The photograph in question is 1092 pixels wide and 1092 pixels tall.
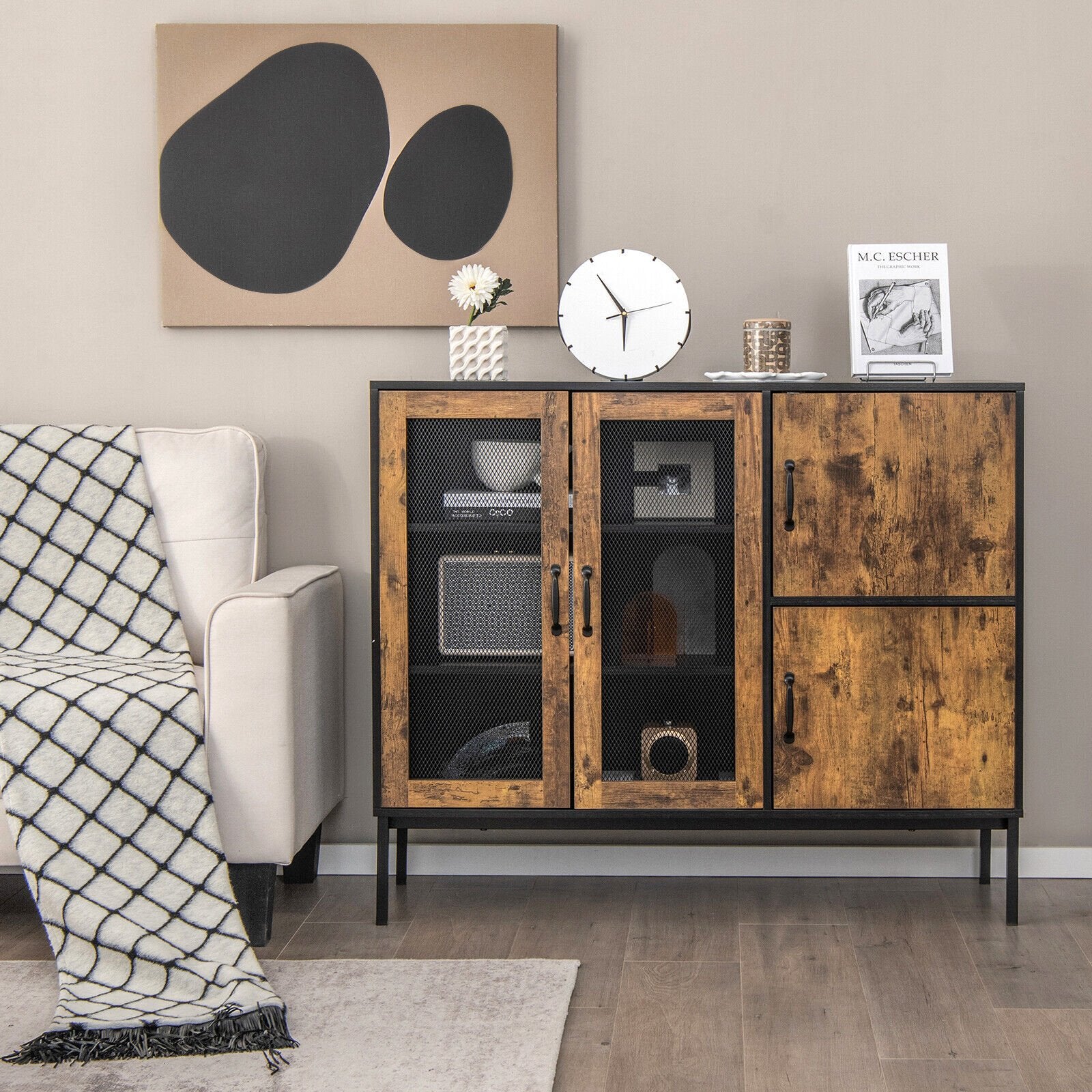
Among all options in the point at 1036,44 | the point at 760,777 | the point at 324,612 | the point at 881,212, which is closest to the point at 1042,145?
the point at 1036,44

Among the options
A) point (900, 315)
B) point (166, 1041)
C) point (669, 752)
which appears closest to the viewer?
point (166, 1041)

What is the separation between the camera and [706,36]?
2586 millimetres

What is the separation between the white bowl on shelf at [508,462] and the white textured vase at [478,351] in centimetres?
18

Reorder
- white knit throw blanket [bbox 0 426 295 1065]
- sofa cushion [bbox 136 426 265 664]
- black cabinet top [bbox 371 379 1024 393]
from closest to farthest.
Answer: white knit throw blanket [bbox 0 426 295 1065] < black cabinet top [bbox 371 379 1024 393] < sofa cushion [bbox 136 426 265 664]

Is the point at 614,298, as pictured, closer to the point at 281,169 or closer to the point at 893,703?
the point at 281,169

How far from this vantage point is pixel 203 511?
248 centimetres

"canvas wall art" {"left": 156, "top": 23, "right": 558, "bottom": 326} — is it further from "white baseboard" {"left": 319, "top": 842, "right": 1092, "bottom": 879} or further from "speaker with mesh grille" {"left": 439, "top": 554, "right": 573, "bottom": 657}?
"white baseboard" {"left": 319, "top": 842, "right": 1092, "bottom": 879}

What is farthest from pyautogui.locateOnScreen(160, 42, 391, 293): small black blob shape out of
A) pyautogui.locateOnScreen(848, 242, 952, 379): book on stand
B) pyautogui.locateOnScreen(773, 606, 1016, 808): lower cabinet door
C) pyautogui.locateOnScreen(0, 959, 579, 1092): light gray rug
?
pyautogui.locateOnScreen(0, 959, 579, 1092): light gray rug

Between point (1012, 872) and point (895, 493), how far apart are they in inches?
31.5

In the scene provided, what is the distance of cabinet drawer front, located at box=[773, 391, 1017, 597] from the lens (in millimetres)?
2240

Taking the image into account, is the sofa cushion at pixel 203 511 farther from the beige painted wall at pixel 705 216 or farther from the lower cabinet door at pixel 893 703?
the lower cabinet door at pixel 893 703

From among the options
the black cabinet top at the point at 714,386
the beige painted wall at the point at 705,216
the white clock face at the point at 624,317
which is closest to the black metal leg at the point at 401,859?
the beige painted wall at the point at 705,216

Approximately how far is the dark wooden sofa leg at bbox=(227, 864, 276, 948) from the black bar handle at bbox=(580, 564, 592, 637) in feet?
2.47

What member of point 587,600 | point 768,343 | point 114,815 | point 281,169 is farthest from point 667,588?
point 281,169
